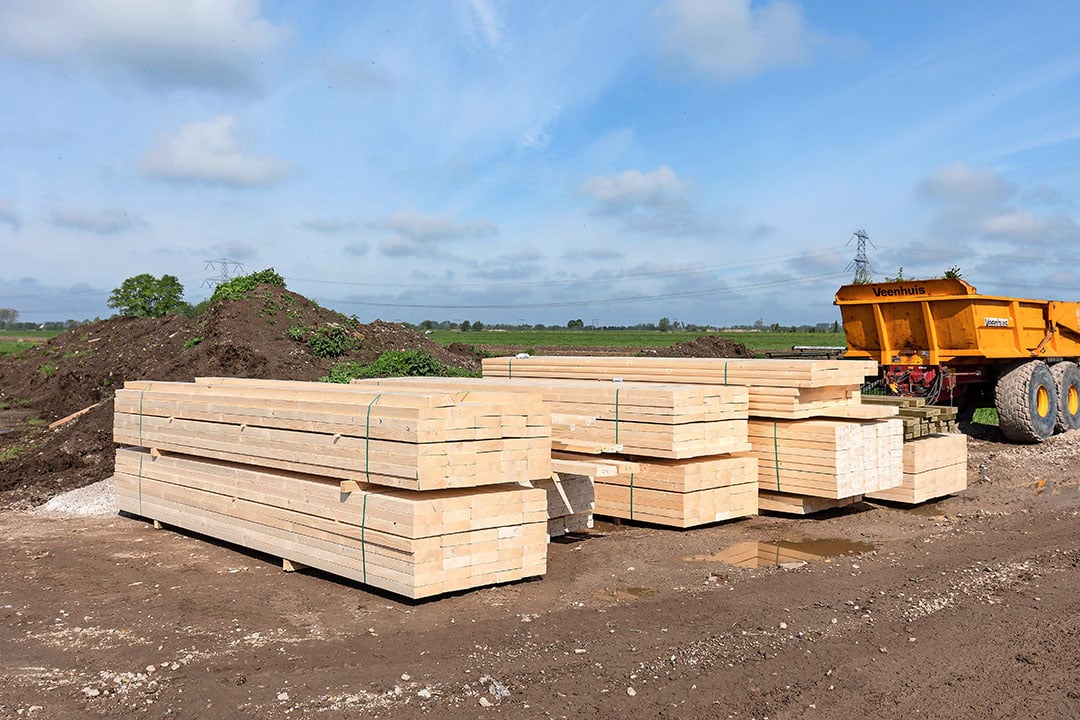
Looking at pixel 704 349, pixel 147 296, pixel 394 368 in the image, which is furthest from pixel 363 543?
pixel 147 296

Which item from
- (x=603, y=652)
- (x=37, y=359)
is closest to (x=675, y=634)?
(x=603, y=652)

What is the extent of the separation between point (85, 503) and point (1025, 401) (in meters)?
14.7

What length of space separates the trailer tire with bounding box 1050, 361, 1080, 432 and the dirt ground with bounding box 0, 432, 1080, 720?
7.40 metres

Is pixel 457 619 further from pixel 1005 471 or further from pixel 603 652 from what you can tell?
pixel 1005 471

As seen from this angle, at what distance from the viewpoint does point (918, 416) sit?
10.8 metres

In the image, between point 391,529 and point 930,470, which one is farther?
point 930,470

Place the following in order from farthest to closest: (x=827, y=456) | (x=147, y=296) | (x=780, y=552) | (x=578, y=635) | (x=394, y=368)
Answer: (x=147, y=296), (x=394, y=368), (x=827, y=456), (x=780, y=552), (x=578, y=635)

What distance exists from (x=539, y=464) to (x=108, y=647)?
138 inches

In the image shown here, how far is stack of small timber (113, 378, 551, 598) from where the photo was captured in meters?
6.68

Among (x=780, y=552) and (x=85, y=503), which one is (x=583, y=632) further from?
(x=85, y=503)

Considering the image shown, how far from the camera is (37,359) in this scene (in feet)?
91.9

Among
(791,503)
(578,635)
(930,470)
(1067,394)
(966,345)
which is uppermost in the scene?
(966,345)

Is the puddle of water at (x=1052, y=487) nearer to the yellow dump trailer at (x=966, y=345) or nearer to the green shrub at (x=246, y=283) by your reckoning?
the yellow dump trailer at (x=966, y=345)

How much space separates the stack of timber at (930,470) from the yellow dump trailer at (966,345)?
3.01 metres
